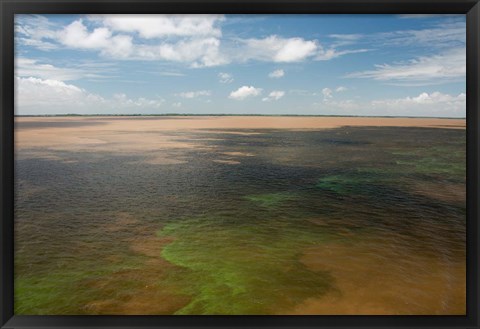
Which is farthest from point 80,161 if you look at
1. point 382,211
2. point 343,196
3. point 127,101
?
point 382,211

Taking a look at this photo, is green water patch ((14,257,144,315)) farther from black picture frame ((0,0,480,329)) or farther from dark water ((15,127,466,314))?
black picture frame ((0,0,480,329))

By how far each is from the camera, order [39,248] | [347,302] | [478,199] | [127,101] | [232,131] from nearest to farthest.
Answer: [478,199]
[347,302]
[39,248]
[127,101]
[232,131]

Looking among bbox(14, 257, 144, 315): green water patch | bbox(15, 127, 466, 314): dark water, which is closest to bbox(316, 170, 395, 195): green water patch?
bbox(15, 127, 466, 314): dark water

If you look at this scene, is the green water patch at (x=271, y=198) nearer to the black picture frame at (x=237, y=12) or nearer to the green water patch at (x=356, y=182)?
the green water patch at (x=356, y=182)

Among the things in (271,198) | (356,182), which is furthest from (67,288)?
(356,182)

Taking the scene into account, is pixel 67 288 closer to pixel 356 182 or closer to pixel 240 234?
pixel 240 234

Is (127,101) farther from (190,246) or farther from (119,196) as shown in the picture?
(190,246)
